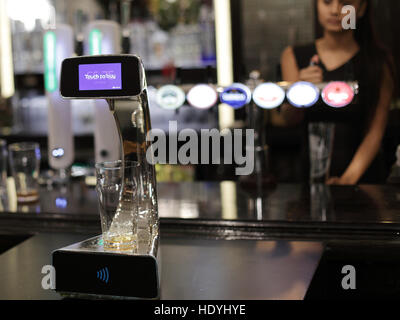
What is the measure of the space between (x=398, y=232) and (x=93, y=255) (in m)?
0.79

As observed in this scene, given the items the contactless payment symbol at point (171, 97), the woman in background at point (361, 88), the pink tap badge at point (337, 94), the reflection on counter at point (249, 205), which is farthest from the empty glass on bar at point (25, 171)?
the woman in background at point (361, 88)

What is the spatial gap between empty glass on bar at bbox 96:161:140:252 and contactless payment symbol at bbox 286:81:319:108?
2.40ft

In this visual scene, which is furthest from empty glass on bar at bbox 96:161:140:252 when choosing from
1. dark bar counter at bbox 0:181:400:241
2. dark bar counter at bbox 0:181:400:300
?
dark bar counter at bbox 0:181:400:241

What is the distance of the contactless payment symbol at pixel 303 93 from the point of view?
1.74 meters

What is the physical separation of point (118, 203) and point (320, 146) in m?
0.93

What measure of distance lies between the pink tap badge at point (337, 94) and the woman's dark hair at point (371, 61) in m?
1.01

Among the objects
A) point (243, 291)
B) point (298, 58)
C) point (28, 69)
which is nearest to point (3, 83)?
point (28, 69)

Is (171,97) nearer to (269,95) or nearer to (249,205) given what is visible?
(269,95)

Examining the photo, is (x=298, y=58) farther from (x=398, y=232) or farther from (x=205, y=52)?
(x=398, y=232)

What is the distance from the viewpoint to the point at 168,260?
4.35 ft

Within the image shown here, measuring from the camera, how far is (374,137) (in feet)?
8.65

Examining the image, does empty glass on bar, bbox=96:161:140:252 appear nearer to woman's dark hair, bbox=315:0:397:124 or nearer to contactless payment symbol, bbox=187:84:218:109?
contactless payment symbol, bbox=187:84:218:109

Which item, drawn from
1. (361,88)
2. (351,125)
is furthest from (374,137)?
(361,88)

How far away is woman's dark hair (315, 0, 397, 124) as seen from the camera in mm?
2639
